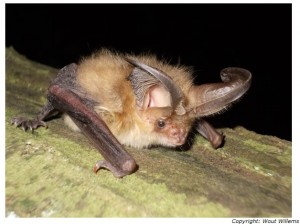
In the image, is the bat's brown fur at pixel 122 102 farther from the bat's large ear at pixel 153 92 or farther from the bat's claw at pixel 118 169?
the bat's claw at pixel 118 169

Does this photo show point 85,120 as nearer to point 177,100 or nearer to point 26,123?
point 26,123

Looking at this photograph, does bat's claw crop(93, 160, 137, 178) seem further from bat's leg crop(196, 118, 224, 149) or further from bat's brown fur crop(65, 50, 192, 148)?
bat's leg crop(196, 118, 224, 149)

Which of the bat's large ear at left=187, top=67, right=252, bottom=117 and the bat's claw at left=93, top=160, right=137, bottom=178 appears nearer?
the bat's claw at left=93, top=160, right=137, bottom=178

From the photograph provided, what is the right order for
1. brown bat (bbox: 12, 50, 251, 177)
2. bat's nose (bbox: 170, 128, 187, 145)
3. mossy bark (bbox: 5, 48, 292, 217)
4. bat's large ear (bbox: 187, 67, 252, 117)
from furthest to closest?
bat's nose (bbox: 170, 128, 187, 145)
brown bat (bbox: 12, 50, 251, 177)
bat's large ear (bbox: 187, 67, 252, 117)
mossy bark (bbox: 5, 48, 292, 217)

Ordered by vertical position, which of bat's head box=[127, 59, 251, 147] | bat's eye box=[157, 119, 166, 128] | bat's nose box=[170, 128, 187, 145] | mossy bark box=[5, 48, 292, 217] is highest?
bat's head box=[127, 59, 251, 147]

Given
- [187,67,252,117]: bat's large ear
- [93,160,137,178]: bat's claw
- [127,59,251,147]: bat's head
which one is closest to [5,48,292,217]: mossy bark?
[93,160,137,178]: bat's claw

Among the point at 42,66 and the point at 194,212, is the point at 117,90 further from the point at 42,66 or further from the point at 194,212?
the point at 42,66

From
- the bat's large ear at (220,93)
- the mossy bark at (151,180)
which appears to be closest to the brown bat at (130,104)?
the bat's large ear at (220,93)

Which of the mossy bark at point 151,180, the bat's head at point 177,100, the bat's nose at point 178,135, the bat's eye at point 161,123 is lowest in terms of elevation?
the mossy bark at point 151,180

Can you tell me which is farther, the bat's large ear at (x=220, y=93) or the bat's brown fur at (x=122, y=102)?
the bat's brown fur at (x=122, y=102)
